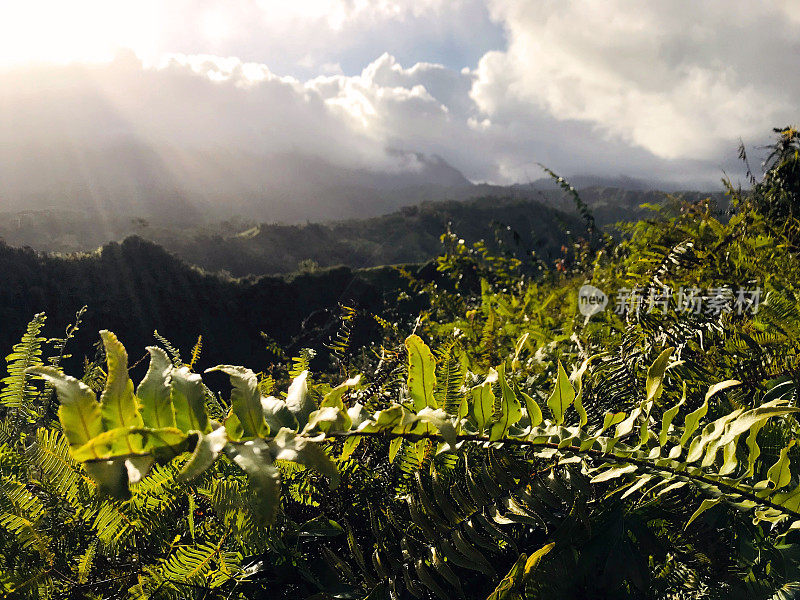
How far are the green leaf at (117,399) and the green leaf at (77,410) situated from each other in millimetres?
12

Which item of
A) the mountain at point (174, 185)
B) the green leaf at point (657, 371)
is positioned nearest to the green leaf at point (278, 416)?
the green leaf at point (657, 371)

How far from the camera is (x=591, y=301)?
2008 millimetres

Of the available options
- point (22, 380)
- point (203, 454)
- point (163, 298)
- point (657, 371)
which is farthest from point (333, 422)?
point (163, 298)

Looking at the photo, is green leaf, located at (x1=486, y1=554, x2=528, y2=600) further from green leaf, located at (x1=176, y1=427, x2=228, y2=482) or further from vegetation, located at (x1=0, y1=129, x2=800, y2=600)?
green leaf, located at (x1=176, y1=427, x2=228, y2=482)

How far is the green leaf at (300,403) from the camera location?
52 cm

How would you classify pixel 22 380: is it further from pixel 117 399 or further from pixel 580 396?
pixel 580 396

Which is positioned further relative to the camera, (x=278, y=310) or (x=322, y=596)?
(x=278, y=310)

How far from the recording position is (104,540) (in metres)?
0.68

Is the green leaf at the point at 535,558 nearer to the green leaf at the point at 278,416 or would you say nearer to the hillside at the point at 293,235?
the green leaf at the point at 278,416

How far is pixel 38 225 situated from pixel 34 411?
74.7 metres

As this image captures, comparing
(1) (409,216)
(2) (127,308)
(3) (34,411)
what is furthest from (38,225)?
(3) (34,411)

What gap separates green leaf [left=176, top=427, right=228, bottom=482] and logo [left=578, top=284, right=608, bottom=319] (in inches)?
63.1

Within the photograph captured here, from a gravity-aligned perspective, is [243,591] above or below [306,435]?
below

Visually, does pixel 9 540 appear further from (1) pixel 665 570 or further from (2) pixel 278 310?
(2) pixel 278 310
